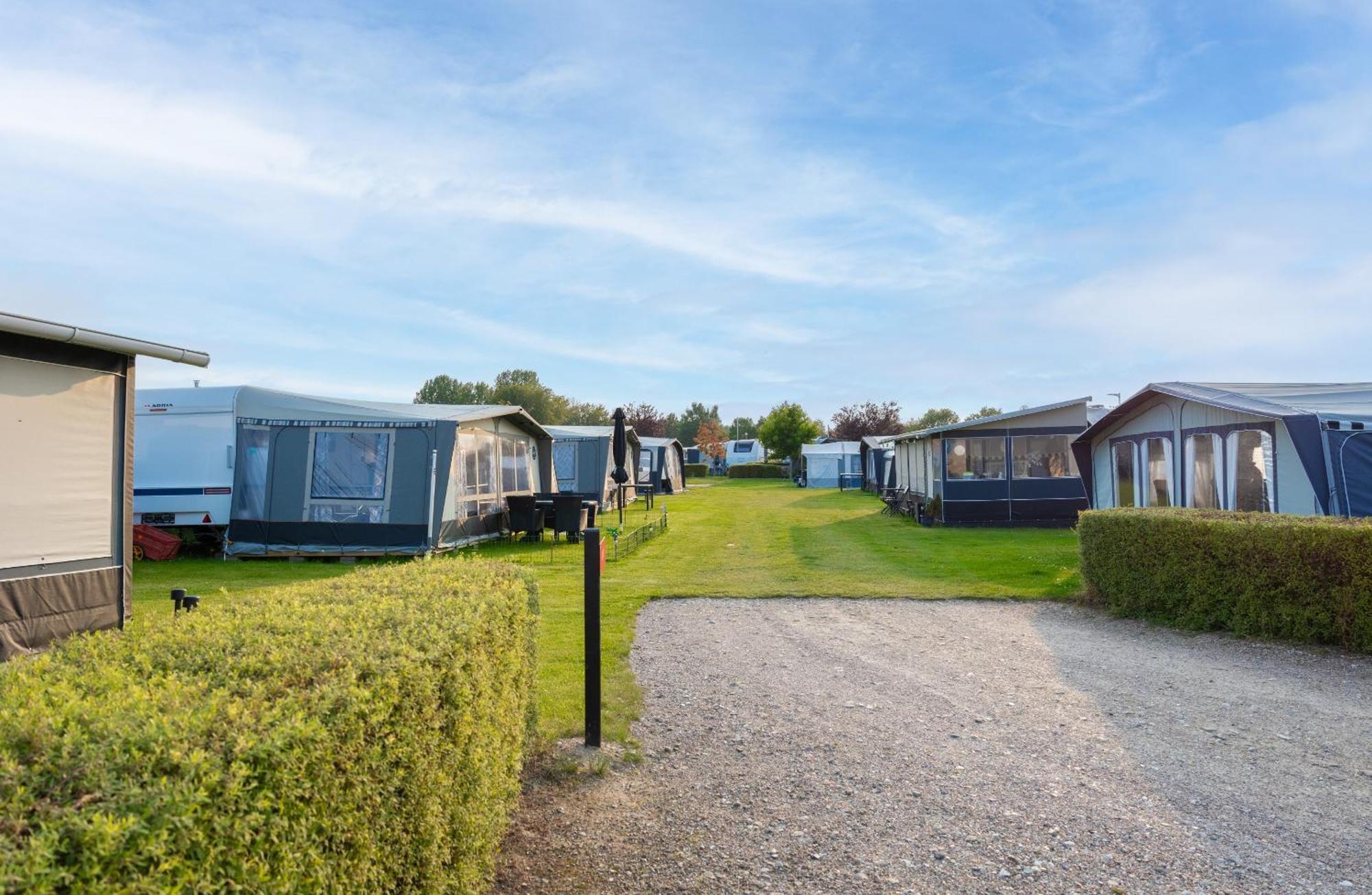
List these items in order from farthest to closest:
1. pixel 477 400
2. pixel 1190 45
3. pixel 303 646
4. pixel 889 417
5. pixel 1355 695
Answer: pixel 477 400, pixel 889 417, pixel 1190 45, pixel 1355 695, pixel 303 646

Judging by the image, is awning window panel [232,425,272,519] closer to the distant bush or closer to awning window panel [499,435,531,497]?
awning window panel [499,435,531,497]

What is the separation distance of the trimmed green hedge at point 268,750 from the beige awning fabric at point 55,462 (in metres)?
4.82

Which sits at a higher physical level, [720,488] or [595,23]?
[595,23]

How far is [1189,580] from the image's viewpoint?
7.83 metres

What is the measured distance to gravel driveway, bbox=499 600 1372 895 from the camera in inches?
131

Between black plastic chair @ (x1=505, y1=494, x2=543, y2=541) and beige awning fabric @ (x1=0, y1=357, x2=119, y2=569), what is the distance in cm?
813

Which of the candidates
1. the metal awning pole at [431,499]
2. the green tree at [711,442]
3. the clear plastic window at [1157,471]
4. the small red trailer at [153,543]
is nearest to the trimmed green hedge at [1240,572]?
the clear plastic window at [1157,471]

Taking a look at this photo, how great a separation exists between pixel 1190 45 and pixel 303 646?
10757mm

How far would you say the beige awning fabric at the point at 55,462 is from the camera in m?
6.51

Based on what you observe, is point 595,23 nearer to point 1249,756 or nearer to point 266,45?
point 266,45

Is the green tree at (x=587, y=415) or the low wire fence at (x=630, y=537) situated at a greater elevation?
the green tree at (x=587, y=415)

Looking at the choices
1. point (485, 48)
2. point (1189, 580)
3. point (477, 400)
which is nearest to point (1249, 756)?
point (1189, 580)

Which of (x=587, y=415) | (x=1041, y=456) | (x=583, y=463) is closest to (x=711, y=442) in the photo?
(x=587, y=415)

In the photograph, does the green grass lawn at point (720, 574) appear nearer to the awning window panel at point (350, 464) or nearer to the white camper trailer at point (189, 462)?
the white camper trailer at point (189, 462)
